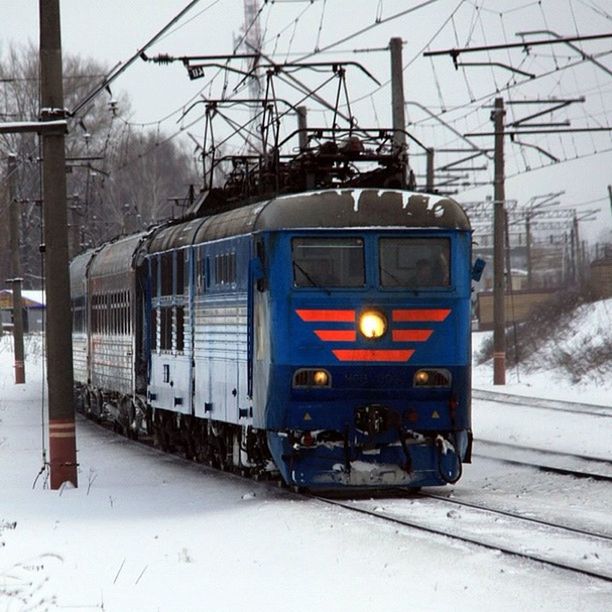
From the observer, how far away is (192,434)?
69.7 feet

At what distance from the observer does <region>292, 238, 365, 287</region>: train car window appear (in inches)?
639

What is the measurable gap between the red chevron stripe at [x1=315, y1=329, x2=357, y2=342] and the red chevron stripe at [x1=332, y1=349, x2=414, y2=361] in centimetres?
11

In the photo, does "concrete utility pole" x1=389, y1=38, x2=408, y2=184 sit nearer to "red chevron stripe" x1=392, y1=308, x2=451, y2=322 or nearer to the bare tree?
"red chevron stripe" x1=392, y1=308, x2=451, y2=322

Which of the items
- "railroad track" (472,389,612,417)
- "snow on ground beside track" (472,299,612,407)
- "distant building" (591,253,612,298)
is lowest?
"railroad track" (472,389,612,417)

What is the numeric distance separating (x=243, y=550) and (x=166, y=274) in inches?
366

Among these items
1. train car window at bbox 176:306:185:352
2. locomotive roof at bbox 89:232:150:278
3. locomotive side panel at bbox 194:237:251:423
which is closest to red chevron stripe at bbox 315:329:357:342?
locomotive side panel at bbox 194:237:251:423

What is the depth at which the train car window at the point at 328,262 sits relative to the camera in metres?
16.2

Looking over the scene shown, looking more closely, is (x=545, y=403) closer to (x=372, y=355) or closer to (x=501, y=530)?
(x=372, y=355)

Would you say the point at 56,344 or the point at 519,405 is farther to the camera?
the point at 519,405

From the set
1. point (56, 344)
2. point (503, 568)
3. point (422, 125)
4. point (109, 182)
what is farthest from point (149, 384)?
point (109, 182)

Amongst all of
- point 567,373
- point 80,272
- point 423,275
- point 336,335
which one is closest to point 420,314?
point 423,275

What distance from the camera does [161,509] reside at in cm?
1600

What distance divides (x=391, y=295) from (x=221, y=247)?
273cm

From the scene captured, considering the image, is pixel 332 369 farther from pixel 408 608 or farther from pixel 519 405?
pixel 519 405
